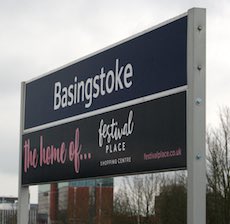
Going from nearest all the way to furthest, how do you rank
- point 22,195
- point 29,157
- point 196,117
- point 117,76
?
1. point 196,117
2. point 117,76
3. point 29,157
4. point 22,195

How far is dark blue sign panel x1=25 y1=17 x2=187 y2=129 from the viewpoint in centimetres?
800

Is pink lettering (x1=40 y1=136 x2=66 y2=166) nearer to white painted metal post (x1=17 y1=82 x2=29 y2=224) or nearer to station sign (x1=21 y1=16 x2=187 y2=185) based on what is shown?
station sign (x1=21 y1=16 x2=187 y2=185)

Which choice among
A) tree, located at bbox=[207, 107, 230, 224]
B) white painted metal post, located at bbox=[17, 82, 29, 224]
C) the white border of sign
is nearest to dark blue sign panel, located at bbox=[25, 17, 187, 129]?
the white border of sign

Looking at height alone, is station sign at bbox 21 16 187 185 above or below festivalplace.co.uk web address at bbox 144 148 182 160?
above

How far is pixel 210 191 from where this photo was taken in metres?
30.1

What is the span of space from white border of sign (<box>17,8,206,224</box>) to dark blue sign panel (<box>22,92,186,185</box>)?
0.55 feet

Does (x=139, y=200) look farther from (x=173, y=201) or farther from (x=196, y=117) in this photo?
(x=196, y=117)

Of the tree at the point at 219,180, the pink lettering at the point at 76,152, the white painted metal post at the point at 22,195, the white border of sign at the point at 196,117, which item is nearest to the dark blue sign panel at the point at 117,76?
the white border of sign at the point at 196,117

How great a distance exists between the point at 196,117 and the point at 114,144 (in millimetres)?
1757

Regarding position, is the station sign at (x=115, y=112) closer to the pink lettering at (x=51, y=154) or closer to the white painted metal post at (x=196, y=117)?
the pink lettering at (x=51, y=154)

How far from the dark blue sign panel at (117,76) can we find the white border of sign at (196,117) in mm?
156

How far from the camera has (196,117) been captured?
24.5 feet

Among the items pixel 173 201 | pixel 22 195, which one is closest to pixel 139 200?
pixel 173 201

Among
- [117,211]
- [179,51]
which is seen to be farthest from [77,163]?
[117,211]
